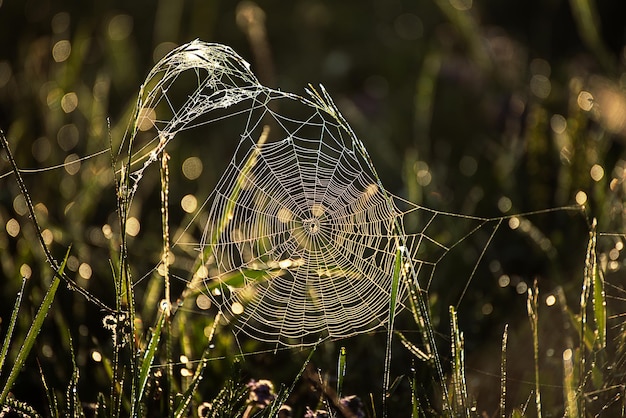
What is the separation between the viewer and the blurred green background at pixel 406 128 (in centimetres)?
186

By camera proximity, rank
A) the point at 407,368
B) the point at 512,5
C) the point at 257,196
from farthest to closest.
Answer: the point at 512,5, the point at 257,196, the point at 407,368

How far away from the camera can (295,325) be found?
5.72ft

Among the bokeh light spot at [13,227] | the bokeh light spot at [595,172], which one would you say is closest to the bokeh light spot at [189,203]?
the bokeh light spot at [13,227]

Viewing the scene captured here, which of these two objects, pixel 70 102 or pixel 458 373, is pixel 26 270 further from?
pixel 70 102

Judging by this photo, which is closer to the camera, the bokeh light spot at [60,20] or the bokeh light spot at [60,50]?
the bokeh light spot at [60,50]

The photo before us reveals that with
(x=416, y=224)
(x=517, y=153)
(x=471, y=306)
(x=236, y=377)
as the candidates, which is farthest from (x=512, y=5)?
(x=236, y=377)

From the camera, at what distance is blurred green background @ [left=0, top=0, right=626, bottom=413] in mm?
1862

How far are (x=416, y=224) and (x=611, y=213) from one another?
1.89 feet

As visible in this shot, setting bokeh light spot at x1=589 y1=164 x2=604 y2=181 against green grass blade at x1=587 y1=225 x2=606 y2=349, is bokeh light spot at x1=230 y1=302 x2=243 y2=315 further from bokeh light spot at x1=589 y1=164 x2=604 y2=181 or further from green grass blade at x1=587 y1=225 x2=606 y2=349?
bokeh light spot at x1=589 y1=164 x2=604 y2=181

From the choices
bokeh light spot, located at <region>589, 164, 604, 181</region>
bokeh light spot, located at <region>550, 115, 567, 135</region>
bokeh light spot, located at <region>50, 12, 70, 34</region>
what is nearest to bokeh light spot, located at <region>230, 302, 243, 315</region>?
bokeh light spot, located at <region>589, 164, 604, 181</region>

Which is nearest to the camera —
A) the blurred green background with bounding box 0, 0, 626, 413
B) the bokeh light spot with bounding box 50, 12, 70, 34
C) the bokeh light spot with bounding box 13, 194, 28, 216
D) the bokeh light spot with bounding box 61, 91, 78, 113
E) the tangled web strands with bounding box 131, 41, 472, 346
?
the tangled web strands with bounding box 131, 41, 472, 346

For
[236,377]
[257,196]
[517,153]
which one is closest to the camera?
[236,377]

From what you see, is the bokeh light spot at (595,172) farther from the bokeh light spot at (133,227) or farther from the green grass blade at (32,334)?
the green grass blade at (32,334)

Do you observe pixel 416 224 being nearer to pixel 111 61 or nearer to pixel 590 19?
pixel 590 19
